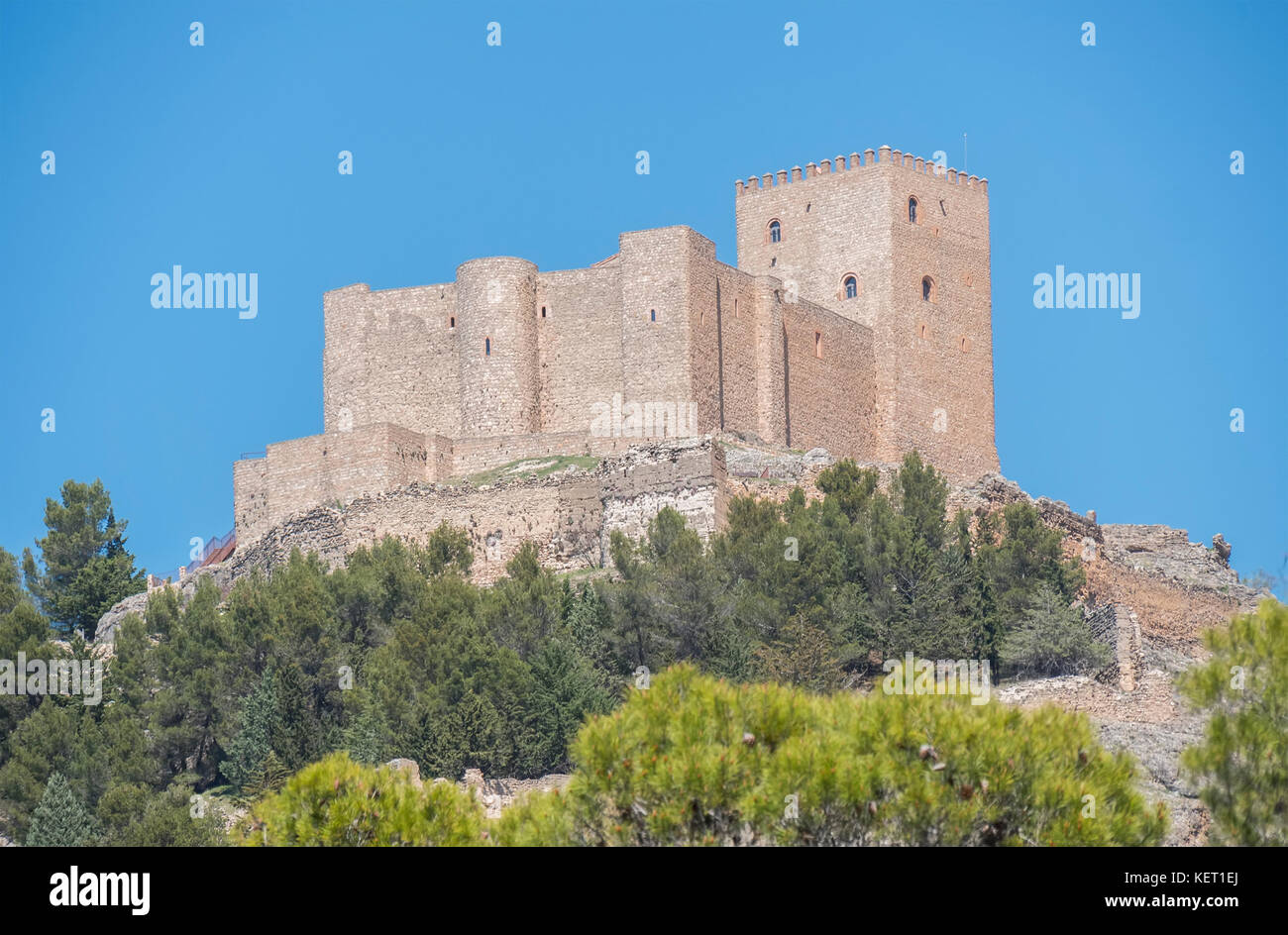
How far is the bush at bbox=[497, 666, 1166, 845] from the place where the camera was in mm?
18672

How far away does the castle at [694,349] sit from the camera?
4769 centimetres

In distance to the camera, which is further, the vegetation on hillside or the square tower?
the square tower

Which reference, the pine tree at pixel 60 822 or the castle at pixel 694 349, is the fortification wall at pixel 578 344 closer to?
the castle at pixel 694 349

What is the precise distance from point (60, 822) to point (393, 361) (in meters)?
20.0

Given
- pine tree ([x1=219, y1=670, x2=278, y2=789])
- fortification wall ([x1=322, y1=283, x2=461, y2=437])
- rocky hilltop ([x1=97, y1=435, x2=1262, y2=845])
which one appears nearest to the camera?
pine tree ([x1=219, y1=670, x2=278, y2=789])

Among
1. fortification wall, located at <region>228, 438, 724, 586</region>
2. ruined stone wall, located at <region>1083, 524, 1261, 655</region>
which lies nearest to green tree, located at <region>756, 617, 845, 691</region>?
fortification wall, located at <region>228, 438, 724, 586</region>

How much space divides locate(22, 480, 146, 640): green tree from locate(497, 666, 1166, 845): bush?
29745 mm

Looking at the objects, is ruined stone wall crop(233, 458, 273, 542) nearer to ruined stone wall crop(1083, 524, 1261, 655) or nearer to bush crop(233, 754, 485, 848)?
ruined stone wall crop(1083, 524, 1261, 655)
